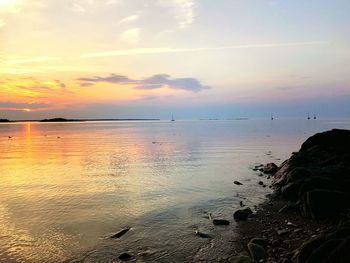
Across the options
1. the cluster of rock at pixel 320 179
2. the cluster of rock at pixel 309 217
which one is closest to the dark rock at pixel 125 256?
the cluster of rock at pixel 309 217

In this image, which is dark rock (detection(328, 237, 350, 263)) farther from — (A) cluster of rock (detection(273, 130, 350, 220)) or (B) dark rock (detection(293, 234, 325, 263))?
(A) cluster of rock (detection(273, 130, 350, 220))

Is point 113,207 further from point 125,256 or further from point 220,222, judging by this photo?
point 125,256

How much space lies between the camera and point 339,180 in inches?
821

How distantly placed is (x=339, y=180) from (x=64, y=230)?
15678 millimetres

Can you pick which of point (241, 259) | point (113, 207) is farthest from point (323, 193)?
point (113, 207)

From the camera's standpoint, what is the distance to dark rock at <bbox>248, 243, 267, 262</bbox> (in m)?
12.8

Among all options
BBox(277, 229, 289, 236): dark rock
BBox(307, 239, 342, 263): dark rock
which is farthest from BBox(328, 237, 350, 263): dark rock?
BBox(277, 229, 289, 236): dark rock

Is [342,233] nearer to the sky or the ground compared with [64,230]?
nearer to the sky

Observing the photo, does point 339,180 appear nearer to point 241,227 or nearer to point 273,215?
point 273,215

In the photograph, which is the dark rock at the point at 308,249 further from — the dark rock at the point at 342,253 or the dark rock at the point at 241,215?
the dark rock at the point at 241,215

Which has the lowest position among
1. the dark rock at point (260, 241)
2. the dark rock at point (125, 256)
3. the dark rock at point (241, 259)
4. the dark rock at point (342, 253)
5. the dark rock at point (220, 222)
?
the dark rock at point (125, 256)

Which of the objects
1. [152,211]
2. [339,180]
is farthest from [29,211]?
[339,180]

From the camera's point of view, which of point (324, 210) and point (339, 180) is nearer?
point (324, 210)

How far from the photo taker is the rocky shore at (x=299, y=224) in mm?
10866
